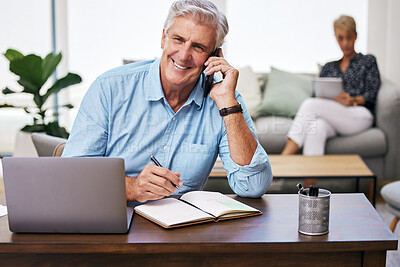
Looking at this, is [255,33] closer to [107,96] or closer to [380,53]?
[380,53]

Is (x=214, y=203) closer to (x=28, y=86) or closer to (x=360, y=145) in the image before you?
(x=28, y=86)

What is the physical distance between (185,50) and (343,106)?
2.42m

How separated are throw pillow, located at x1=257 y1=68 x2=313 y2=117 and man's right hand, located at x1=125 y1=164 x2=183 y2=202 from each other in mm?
2688

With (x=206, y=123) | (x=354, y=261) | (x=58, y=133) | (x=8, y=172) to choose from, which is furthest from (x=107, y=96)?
(x=58, y=133)

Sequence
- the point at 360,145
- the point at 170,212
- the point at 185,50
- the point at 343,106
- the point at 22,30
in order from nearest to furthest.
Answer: the point at 170,212 → the point at 185,50 → the point at 360,145 → the point at 343,106 → the point at 22,30

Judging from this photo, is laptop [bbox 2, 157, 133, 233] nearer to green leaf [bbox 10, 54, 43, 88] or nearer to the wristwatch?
the wristwatch

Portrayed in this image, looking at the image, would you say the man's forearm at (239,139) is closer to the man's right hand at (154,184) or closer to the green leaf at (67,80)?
the man's right hand at (154,184)

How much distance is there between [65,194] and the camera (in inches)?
40.1

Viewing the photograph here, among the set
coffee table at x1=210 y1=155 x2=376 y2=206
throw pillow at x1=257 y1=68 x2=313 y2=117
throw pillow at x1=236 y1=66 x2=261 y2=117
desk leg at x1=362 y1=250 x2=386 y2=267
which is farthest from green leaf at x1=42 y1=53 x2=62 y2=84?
desk leg at x1=362 y1=250 x2=386 y2=267

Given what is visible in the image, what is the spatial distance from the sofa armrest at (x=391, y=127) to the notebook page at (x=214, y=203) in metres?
2.53

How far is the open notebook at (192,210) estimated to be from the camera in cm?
111

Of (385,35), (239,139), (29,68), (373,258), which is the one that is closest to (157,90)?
(239,139)

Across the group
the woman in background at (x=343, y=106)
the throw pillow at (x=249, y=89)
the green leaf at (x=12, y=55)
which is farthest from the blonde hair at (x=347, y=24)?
the green leaf at (x=12, y=55)

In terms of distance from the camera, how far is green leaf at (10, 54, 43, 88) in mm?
2932
